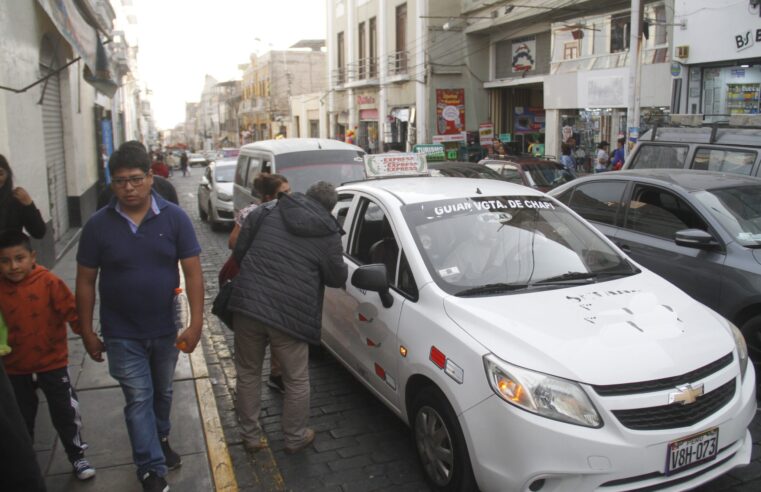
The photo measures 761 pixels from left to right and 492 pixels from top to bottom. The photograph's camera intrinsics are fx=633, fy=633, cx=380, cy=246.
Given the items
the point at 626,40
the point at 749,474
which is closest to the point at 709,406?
the point at 749,474

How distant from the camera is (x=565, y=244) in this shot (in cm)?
433

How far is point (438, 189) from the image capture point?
4.75 meters

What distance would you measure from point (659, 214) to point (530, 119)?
70.6 feet

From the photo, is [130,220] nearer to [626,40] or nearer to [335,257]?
[335,257]

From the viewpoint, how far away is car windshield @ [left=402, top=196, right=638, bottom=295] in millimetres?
3932

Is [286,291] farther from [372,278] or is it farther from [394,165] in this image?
[394,165]

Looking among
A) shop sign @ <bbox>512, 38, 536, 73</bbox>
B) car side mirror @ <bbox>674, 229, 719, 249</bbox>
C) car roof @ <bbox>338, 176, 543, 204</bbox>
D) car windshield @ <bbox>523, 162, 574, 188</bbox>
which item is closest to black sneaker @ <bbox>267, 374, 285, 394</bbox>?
car roof @ <bbox>338, 176, 543, 204</bbox>

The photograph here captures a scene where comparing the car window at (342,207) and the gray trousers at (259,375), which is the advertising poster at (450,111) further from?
the gray trousers at (259,375)

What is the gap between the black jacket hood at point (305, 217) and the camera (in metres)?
3.99

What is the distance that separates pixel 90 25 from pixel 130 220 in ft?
32.3

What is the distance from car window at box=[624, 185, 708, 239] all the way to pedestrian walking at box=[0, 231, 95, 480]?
4.97 metres

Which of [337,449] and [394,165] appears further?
[394,165]

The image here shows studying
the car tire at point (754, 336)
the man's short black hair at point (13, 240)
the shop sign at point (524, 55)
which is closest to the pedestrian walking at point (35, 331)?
the man's short black hair at point (13, 240)

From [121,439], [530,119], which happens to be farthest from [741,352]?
[530,119]
